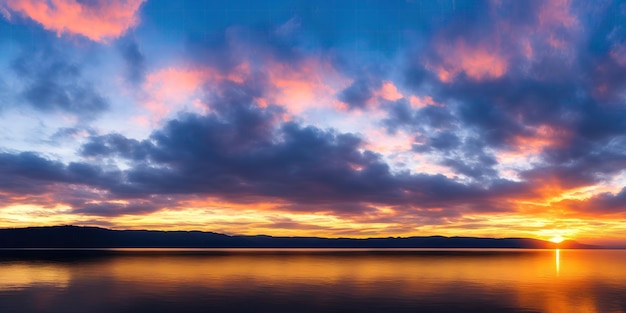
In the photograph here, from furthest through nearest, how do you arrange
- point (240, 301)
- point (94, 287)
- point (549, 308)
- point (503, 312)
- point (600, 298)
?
point (94, 287) → point (600, 298) → point (240, 301) → point (549, 308) → point (503, 312)

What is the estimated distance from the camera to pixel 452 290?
208 ft

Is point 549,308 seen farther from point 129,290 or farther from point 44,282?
point 44,282

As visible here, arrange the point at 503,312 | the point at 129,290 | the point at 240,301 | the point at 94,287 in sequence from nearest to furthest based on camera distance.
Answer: the point at 503,312 → the point at 240,301 → the point at 129,290 → the point at 94,287

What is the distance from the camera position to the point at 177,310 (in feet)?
147

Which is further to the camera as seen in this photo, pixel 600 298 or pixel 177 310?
A: pixel 600 298

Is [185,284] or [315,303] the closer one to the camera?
[315,303]

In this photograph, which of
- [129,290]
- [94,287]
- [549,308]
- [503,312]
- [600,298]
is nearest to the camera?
[503,312]

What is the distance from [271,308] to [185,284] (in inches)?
1096

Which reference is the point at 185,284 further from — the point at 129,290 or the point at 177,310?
the point at 177,310

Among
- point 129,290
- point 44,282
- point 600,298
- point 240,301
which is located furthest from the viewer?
point 44,282

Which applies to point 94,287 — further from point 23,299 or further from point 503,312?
point 503,312

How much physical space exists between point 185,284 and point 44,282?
72.7ft

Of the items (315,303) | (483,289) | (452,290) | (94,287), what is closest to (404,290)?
(452,290)

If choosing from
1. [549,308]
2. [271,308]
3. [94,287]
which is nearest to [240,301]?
[271,308]
